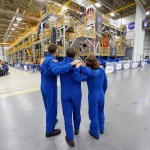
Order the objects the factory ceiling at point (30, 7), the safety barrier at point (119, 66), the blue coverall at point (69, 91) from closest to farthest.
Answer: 1. the blue coverall at point (69, 91)
2. the safety barrier at point (119, 66)
3. the factory ceiling at point (30, 7)

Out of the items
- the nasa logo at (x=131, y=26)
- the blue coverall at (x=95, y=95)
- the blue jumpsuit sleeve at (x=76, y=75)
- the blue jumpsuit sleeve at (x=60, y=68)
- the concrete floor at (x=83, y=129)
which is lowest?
the concrete floor at (x=83, y=129)

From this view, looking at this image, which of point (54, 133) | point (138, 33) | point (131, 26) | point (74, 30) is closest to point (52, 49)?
point (54, 133)

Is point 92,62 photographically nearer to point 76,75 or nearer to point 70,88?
point 76,75

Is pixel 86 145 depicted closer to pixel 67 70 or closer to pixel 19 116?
pixel 67 70

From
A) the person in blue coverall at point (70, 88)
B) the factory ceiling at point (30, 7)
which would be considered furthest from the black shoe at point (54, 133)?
the factory ceiling at point (30, 7)

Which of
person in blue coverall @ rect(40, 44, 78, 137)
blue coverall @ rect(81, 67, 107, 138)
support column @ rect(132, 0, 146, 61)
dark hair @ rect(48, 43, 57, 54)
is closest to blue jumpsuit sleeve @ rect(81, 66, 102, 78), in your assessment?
blue coverall @ rect(81, 67, 107, 138)

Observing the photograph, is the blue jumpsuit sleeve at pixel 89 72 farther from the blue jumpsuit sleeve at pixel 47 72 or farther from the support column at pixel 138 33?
the support column at pixel 138 33

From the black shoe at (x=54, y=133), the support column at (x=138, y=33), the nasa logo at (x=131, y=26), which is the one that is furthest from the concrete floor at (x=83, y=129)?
the nasa logo at (x=131, y=26)

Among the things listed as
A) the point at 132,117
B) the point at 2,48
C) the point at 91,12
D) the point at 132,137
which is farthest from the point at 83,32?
the point at 2,48

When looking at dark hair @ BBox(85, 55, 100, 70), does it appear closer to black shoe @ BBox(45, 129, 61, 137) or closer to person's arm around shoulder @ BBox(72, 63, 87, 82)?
person's arm around shoulder @ BBox(72, 63, 87, 82)

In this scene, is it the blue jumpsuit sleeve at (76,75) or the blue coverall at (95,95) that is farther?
the blue coverall at (95,95)

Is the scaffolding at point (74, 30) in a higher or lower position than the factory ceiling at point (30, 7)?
lower

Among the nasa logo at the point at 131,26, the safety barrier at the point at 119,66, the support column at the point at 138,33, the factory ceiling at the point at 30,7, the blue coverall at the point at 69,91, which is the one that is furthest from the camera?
the nasa logo at the point at 131,26

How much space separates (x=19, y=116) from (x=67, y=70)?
2246 mm
